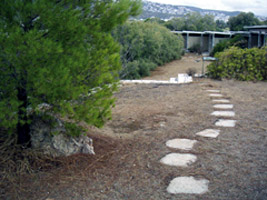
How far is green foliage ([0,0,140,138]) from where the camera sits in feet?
8.50

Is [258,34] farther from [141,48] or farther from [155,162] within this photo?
[155,162]

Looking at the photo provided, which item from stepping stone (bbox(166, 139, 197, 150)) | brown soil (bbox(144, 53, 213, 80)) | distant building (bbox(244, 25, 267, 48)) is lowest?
brown soil (bbox(144, 53, 213, 80))

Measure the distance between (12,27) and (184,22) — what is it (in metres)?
44.3

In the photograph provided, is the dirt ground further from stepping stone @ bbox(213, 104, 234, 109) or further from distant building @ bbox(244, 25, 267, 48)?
distant building @ bbox(244, 25, 267, 48)

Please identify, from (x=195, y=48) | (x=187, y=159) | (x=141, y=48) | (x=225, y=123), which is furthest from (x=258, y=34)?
(x=187, y=159)

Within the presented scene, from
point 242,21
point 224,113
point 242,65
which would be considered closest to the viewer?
point 224,113

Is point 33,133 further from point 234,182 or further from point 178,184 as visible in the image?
point 234,182

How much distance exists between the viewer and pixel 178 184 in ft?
9.68

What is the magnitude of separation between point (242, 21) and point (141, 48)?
3391 cm

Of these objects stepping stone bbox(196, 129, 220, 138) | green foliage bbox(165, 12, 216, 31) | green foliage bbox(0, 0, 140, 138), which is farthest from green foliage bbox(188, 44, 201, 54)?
green foliage bbox(0, 0, 140, 138)

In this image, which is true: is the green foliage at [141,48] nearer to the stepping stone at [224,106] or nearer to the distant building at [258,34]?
the distant building at [258,34]

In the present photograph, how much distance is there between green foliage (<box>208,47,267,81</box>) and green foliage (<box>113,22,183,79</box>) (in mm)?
4061

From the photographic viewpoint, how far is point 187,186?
114 inches

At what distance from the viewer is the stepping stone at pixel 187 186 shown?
2.81 metres
